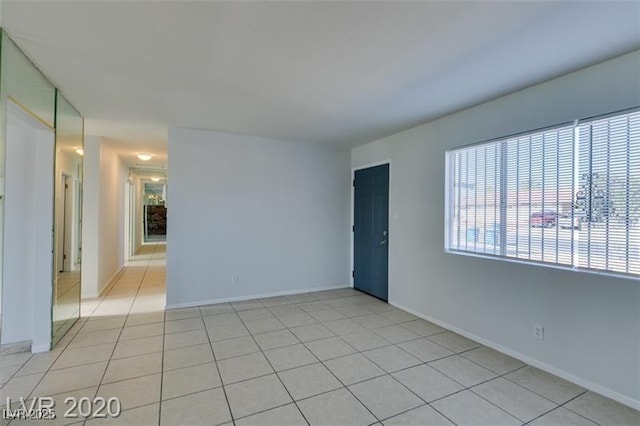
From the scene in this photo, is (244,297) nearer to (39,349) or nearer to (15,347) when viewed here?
(39,349)

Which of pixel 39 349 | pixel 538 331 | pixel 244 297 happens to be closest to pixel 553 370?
pixel 538 331

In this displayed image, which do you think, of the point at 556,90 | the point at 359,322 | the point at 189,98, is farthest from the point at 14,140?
the point at 556,90

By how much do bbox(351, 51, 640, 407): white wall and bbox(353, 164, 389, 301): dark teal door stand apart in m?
0.22

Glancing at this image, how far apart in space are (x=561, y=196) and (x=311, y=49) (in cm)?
240

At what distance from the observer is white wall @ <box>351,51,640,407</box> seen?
2.16 m

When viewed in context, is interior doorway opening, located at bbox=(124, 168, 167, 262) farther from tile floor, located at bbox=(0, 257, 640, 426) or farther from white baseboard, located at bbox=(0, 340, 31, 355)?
tile floor, located at bbox=(0, 257, 640, 426)

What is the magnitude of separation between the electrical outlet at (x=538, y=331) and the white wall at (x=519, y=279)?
30 mm

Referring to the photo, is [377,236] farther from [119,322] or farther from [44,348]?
[44,348]

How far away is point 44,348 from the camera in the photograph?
2822 millimetres

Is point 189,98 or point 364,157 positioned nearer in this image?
point 189,98

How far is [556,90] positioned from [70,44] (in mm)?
3853

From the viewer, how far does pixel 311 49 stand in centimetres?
211

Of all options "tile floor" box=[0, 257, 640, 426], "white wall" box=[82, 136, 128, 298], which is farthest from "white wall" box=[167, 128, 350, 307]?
"white wall" box=[82, 136, 128, 298]

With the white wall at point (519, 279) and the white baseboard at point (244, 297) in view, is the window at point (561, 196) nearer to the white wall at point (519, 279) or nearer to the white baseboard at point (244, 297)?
the white wall at point (519, 279)
